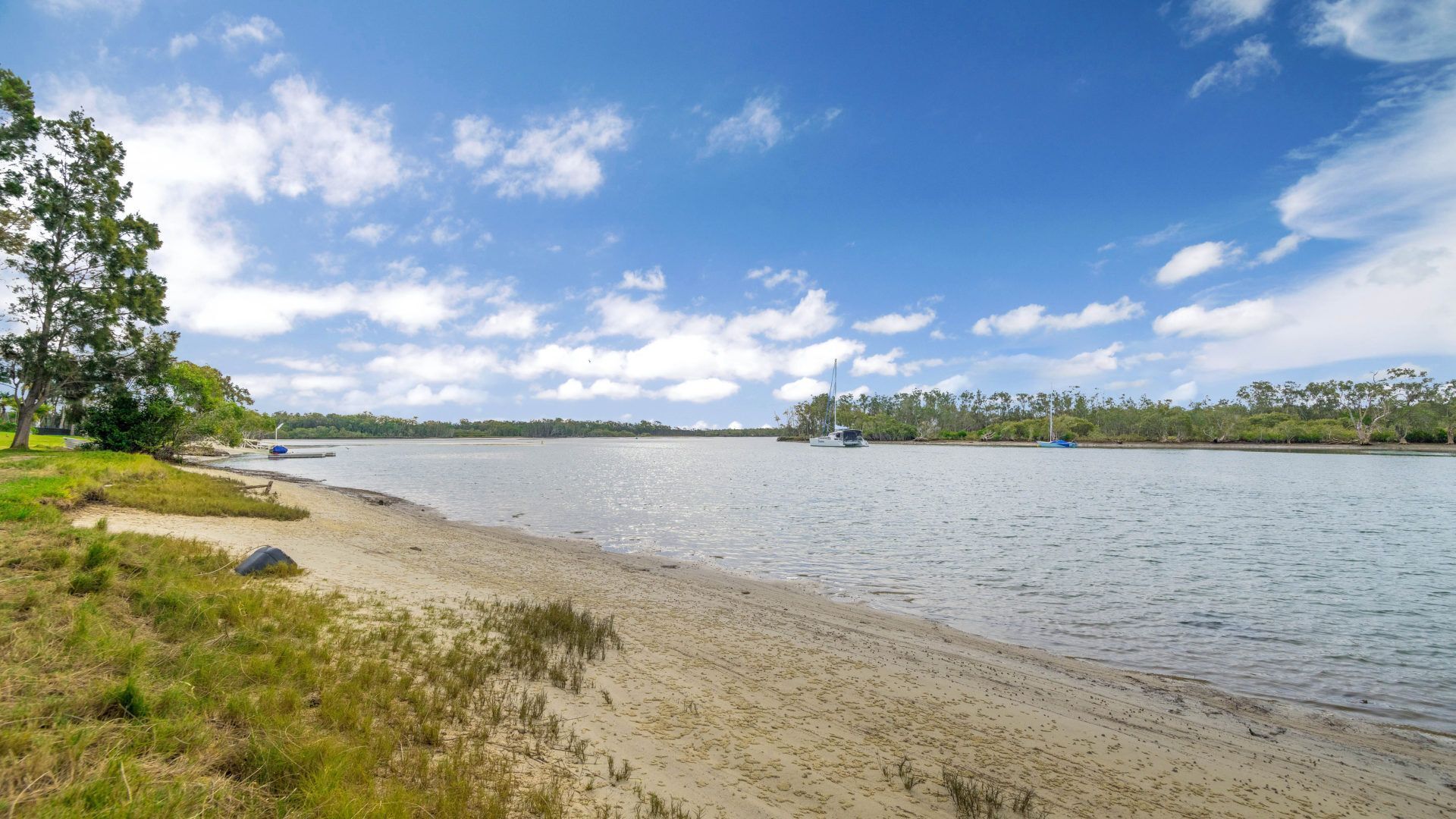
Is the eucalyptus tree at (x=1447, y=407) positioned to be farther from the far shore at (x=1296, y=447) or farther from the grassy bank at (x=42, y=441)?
the grassy bank at (x=42, y=441)

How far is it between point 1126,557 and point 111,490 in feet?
134

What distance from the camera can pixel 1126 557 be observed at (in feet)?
75.5

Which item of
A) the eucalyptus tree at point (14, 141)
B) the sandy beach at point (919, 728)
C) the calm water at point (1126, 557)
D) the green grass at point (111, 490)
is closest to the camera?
the sandy beach at point (919, 728)

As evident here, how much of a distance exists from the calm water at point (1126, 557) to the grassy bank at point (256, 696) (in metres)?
11.2

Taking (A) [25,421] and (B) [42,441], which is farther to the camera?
(B) [42,441]

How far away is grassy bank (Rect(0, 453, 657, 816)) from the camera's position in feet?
14.9

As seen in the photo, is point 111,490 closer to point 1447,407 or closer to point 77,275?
point 77,275

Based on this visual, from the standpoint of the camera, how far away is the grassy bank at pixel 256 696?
4.55 m

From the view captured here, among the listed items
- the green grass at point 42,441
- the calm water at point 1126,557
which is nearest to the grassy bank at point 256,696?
the calm water at point 1126,557

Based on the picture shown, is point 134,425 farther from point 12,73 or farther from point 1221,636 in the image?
point 1221,636

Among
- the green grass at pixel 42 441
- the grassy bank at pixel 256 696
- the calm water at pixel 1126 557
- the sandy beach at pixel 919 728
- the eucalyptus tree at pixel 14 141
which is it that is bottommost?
the calm water at pixel 1126 557

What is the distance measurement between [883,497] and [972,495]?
314 inches

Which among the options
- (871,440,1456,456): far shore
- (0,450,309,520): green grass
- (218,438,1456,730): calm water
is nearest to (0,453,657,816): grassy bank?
(0,450,309,520): green grass

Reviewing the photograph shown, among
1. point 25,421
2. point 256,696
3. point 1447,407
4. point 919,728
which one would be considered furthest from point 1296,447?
point 25,421
